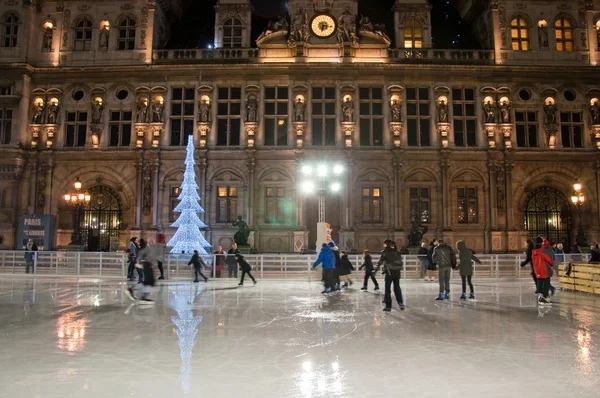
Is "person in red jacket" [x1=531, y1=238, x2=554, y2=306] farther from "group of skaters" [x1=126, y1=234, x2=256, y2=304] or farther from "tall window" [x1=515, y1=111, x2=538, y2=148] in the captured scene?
"tall window" [x1=515, y1=111, x2=538, y2=148]

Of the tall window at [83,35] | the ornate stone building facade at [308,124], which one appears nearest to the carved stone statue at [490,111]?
the ornate stone building facade at [308,124]

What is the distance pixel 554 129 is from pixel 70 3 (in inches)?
1252

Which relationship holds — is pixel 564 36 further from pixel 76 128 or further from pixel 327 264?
pixel 76 128

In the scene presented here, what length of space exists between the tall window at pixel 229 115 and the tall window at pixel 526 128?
17495 millimetres

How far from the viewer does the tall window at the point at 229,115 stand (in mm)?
30109

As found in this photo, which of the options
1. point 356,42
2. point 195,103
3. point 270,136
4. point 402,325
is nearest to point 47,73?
point 195,103

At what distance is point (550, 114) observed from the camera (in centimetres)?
2964

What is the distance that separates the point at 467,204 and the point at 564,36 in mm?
12637

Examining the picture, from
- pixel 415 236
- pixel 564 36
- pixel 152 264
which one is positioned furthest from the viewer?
pixel 564 36

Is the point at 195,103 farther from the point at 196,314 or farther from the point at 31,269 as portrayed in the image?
the point at 196,314

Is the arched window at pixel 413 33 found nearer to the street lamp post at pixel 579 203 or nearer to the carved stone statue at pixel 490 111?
the carved stone statue at pixel 490 111

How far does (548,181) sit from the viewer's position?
29.5m

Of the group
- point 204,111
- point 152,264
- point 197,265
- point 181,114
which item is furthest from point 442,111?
point 152,264

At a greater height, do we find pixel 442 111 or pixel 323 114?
pixel 442 111
